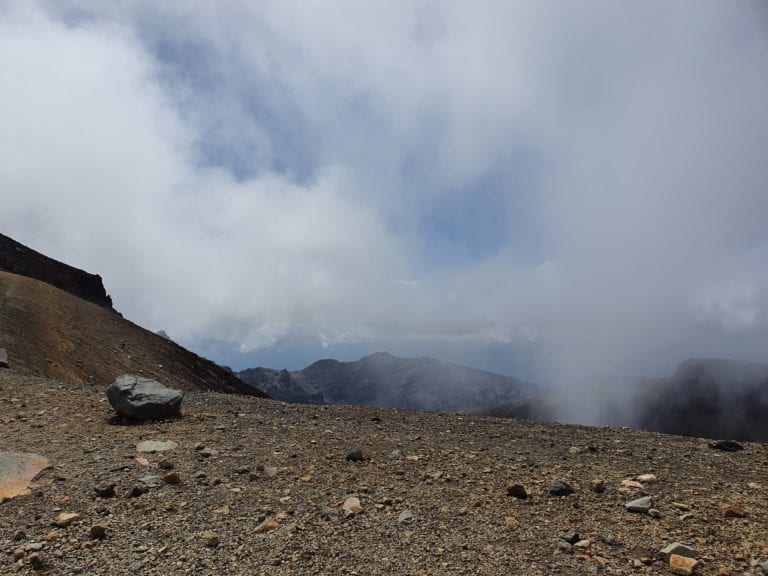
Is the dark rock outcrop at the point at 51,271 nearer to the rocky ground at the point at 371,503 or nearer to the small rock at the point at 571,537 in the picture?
the rocky ground at the point at 371,503

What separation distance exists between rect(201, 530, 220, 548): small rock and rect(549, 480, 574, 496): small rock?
601 centimetres

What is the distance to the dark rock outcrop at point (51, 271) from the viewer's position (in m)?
66.8

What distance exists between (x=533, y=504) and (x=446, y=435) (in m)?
5.56

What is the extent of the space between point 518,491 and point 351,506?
3.14m

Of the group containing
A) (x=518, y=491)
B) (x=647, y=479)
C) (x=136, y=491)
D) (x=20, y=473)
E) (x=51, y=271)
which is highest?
(x=51, y=271)

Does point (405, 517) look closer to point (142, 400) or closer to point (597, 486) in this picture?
point (597, 486)

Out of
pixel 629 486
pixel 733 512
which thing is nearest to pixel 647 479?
pixel 629 486

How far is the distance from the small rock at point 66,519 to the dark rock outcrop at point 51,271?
69.6 meters

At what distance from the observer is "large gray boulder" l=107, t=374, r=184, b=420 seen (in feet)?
49.1

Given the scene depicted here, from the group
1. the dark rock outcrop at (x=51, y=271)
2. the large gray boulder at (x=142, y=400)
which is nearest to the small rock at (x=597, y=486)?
the large gray boulder at (x=142, y=400)

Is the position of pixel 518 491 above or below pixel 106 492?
above

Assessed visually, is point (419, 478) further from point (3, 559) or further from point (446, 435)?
point (3, 559)

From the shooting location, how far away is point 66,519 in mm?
8258

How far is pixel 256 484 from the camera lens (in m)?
10.0
